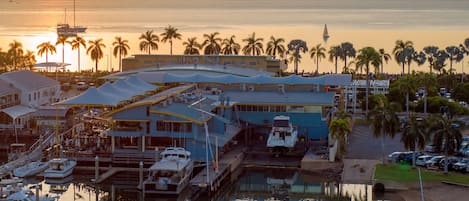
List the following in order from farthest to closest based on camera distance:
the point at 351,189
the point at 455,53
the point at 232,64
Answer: the point at 455,53 → the point at 232,64 → the point at 351,189

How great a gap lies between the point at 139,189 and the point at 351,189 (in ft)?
31.0

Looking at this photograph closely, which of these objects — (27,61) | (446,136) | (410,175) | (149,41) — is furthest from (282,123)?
(27,61)

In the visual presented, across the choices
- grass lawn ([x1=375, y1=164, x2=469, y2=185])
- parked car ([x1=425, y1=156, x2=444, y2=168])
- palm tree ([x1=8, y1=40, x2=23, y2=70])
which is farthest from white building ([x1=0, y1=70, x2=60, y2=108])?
parked car ([x1=425, y1=156, x2=444, y2=168])

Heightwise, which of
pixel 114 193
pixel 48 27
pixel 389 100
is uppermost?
pixel 48 27

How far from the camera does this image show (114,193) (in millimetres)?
34812

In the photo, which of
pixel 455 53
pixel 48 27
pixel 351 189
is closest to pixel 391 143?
pixel 351 189

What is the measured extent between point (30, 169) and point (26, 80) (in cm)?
1509

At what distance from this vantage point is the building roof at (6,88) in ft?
153

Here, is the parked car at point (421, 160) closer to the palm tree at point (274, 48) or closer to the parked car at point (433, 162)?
the parked car at point (433, 162)

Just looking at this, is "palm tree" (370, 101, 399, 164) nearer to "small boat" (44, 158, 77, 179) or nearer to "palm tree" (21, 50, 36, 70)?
"small boat" (44, 158, 77, 179)

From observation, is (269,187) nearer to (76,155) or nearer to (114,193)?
(114,193)

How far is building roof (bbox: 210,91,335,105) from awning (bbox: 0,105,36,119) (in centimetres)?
1137

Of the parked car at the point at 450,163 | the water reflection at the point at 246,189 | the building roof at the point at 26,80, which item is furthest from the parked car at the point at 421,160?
the building roof at the point at 26,80

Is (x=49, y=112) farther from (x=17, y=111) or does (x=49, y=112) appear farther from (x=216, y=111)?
(x=216, y=111)
